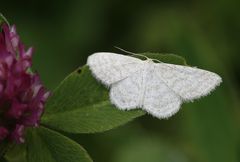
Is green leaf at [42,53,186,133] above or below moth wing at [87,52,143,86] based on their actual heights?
below

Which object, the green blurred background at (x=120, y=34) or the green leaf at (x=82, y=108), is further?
the green blurred background at (x=120, y=34)

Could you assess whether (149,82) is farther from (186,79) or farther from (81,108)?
(81,108)

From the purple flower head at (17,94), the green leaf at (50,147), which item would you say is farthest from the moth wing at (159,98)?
the purple flower head at (17,94)

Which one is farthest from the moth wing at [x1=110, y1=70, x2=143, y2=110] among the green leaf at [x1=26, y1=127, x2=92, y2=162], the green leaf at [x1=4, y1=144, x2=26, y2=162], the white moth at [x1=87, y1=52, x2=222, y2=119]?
the green leaf at [x1=4, y1=144, x2=26, y2=162]

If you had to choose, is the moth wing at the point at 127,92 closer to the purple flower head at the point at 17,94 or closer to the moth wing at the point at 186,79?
the moth wing at the point at 186,79

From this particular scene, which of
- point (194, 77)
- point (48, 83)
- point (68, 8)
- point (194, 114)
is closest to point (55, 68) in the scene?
point (48, 83)

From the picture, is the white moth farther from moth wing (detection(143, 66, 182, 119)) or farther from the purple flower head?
the purple flower head
